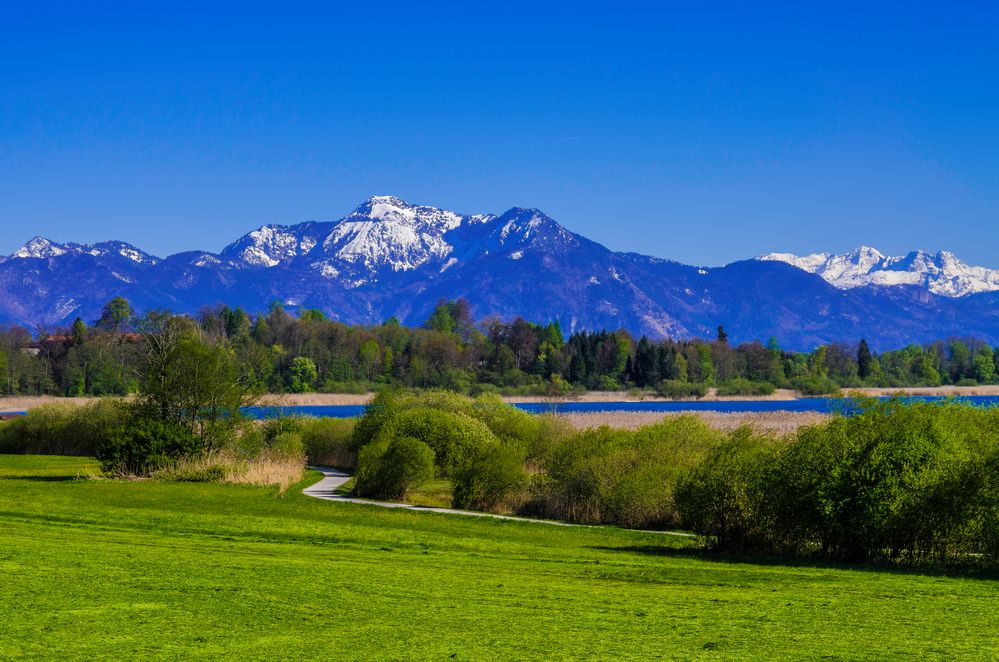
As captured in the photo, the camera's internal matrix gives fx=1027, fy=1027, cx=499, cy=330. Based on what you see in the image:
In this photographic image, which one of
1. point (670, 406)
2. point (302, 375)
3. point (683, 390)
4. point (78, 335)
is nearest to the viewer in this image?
point (670, 406)

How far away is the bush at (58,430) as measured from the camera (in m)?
60.6

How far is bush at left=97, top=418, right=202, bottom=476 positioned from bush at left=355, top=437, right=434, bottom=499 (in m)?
9.30

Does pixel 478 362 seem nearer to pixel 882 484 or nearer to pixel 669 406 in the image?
pixel 669 406

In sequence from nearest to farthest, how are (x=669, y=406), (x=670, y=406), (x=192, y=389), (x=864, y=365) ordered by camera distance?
(x=192, y=389), (x=670, y=406), (x=669, y=406), (x=864, y=365)

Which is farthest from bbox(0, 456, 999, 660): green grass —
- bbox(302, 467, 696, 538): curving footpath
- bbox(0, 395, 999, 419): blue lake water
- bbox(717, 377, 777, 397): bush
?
bbox(717, 377, 777, 397): bush

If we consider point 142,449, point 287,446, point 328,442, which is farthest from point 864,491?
point 328,442

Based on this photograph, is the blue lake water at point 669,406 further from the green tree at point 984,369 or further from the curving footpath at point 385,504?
the curving footpath at point 385,504

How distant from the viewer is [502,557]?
22266 mm

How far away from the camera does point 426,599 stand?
15719mm

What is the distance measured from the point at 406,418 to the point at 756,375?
436ft

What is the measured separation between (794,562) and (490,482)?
47.0 feet

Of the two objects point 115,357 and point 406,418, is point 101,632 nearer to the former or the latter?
point 406,418

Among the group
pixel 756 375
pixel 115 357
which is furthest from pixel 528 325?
pixel 115 357

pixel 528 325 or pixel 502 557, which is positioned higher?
pixel 528 325
